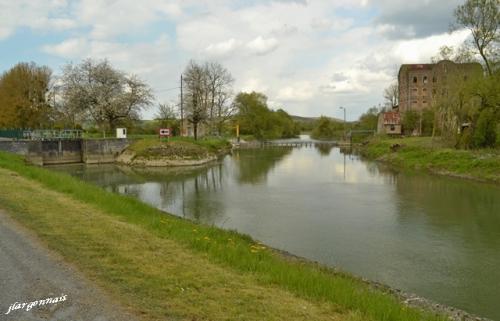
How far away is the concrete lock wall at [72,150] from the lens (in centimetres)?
4622

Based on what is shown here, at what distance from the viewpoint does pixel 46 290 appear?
5.75 m

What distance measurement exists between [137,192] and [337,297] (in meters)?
23.4

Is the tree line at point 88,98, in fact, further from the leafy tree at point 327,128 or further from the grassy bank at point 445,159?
the leafy tree at point 327,128

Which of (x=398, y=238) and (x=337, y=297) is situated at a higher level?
(x=337, y=297)

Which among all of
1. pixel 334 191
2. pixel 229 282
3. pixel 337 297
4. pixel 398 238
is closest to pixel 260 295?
pixel 229 282

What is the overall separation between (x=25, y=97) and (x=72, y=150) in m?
15.8

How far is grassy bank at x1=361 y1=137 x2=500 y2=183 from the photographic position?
1283 inches

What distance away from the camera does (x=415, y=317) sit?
20.9 feet

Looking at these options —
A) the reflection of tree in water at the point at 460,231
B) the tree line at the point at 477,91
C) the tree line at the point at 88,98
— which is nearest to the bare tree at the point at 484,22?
the tree line at the point at 477,91

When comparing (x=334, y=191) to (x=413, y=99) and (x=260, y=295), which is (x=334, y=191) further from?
(x=413, y=99)

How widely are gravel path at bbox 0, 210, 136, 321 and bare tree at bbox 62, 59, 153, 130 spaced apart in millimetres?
53111

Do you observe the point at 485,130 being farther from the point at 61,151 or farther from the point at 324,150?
the point at 61,151

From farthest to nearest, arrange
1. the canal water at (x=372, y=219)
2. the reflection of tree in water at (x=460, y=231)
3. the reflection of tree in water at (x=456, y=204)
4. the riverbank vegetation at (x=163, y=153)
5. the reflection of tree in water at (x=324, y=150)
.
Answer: the reflection of tree in water at (x=324, y=150), the riverbank vegetation at (x=163, y=153), the reflection of tree in water at (x=456, y=204), the canal water at (x=372, y=219), the reflection of tree in water at (x=460, y=231)

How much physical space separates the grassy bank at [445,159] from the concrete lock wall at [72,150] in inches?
1218
